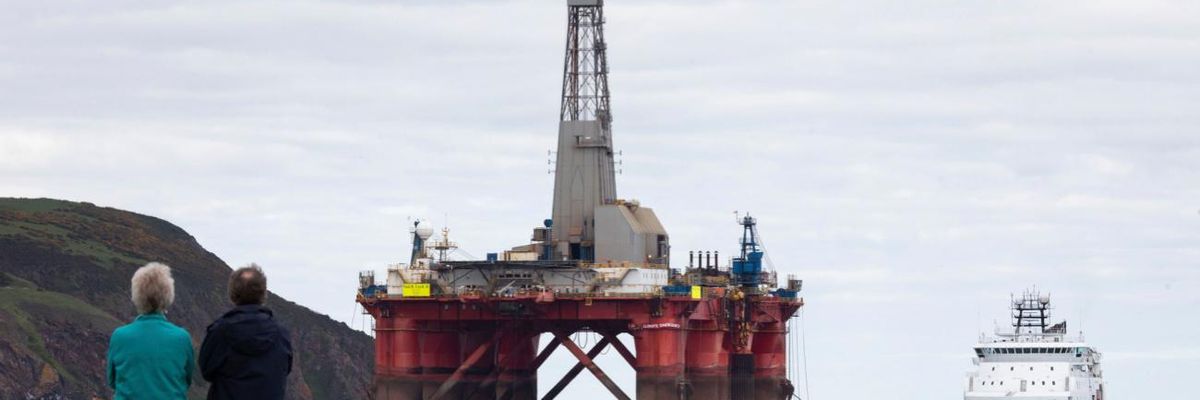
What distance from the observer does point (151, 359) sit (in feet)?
53.9

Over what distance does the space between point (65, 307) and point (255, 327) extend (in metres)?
91.1

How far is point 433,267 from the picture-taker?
2766 inches

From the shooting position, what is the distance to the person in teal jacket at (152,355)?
1633 centimetres

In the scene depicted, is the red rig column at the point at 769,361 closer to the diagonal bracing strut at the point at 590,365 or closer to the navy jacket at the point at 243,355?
the diagonal bracing strut at the point at 590,365

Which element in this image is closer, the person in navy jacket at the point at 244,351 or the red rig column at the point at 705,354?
the person in navy jacket at the point at 244,351

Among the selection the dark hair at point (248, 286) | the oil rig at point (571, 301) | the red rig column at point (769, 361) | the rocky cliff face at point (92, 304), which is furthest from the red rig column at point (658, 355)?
the dark hair at point (248, 286)

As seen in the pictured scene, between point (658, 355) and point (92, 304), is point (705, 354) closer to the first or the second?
point (658, 355)

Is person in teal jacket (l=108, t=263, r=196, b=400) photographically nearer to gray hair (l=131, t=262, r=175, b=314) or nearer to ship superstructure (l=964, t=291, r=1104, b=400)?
gray hair (l=131, t=262, r=175, b=314)

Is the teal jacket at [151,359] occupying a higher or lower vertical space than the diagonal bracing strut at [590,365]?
lower

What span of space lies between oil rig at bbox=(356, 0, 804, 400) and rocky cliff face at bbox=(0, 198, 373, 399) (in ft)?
84.9

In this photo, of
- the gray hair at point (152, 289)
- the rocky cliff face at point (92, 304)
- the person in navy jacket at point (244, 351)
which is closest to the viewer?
the gray hair at point (152, 289)

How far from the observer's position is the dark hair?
1634cm

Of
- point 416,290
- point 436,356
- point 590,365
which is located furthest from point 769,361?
point 416,290

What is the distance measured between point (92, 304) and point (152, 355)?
97.1m
